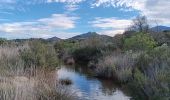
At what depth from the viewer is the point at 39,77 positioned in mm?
12859

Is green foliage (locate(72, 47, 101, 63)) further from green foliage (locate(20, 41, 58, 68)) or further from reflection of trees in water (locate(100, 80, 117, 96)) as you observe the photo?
green foliage (locate(20, 41, 58, 68))

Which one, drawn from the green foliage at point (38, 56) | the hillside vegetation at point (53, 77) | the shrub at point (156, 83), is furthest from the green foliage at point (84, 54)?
the shrub at point (156, 83)

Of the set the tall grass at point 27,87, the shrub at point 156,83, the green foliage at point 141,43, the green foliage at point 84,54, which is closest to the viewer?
the tall grass at point 27,87

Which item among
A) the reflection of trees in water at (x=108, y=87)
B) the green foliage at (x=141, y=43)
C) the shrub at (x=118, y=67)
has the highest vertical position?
the green foliage at (x=141, y=43)

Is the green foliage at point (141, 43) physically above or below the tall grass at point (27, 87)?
above

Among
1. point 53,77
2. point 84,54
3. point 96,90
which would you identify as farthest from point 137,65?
point 84,54

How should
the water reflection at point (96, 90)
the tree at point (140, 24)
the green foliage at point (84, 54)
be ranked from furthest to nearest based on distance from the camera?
1. the tree at point (140, 24)
2. the green foliage at point (84, 54)
3. the water reflection at point (96, 90)

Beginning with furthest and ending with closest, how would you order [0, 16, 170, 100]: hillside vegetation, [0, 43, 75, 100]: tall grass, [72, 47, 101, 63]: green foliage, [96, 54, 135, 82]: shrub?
1. [72, 47, 101, 63]: green foliage
2. [96, 54, 135, 82]: shrub
3. [0, 16, 170, 100]: hillside vegetation
4. [0, 43, 75, 100]: tall grass

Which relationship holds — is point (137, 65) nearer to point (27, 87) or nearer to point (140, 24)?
point (27, 87)

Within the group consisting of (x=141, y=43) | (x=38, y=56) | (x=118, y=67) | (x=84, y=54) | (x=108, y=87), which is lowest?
(x=108, y=87)

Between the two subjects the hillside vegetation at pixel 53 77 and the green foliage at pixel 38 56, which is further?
the green foliage at pixel 38 56

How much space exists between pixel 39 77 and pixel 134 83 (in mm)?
3421

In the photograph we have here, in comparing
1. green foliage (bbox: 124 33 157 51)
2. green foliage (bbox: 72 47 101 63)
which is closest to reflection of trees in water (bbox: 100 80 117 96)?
green foliage (bbox: 124 33 157 51)

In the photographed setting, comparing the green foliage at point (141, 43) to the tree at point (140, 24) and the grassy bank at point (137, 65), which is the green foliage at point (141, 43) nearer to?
the grassy bank at point (137, 65)
